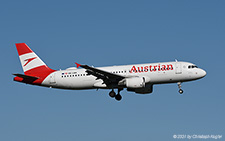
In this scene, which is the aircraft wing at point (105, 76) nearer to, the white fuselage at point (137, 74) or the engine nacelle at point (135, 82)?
the white fuselage at point (137, 74)

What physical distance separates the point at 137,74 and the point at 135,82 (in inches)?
61.2

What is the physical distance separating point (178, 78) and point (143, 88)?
5.38m

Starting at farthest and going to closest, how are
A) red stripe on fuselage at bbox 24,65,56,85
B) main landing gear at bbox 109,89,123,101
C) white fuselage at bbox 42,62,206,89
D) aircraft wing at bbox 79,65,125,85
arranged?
red stripe on fuselage at bbox 24,65,56,85 → main landing gear at bbox 109,89,123,101 → white fuselage at bbox 42,62,206,89 → aircraft wing at bbox 79,65,125,85

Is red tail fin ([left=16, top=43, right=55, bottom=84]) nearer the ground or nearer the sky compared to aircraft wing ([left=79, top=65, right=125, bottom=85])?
nearer the sky

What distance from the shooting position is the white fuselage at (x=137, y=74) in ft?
161

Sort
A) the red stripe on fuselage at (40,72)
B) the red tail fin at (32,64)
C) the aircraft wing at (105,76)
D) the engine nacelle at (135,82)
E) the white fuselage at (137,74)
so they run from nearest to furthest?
the engine nacelle at (135,82), the aircraft wing at (105,76), the white fuselage at (137,74), the red stripe on fuselage at (40,72), the red tail fin at (32,64)

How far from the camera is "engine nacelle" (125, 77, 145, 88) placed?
1897 inches

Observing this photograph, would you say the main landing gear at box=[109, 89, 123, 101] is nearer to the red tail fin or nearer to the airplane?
the airplane

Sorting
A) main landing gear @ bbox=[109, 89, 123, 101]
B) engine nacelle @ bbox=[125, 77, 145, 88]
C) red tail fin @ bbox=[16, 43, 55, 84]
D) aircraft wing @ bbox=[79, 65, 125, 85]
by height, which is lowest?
main landing gear @ bbox=[109, 89, 123, 101]

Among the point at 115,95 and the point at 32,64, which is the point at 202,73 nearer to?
the point at 115,95

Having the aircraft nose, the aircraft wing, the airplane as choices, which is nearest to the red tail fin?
the airplane

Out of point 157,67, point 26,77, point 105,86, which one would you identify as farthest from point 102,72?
point 26,77

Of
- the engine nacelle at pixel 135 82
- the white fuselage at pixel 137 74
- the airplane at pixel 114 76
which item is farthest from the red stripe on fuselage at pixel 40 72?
the engine nacelle at pixel 135 82

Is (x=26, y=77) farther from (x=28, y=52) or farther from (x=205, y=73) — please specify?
(x=205, y=73)
